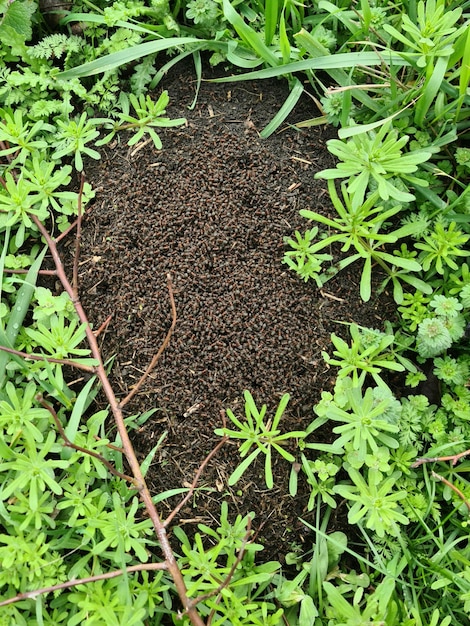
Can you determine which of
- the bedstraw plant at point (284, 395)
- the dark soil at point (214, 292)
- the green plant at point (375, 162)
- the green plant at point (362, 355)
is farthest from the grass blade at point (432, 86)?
the green plant at point (362, 355)

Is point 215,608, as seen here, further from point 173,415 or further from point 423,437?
point 423,437

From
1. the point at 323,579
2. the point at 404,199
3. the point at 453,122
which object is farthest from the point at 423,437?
the point at 453,122

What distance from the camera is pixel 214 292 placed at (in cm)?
223

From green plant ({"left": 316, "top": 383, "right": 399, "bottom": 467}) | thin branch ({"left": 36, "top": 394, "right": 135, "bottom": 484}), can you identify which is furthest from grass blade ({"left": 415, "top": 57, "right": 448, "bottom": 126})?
thin branch ({"left": 36, "top": 394, "right": 135, "bottom": 484})

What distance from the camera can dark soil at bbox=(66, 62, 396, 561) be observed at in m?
2.19

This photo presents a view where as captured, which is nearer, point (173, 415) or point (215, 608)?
point (215, 608)

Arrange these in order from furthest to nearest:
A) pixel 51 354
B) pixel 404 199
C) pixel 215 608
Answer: pixel 51 354 < pixel 404 199 < pixel 215 608

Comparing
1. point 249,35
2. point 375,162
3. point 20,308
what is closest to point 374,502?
point 375,162

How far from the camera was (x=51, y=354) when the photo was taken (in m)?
2.24

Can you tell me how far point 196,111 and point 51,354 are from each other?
3.53 ft

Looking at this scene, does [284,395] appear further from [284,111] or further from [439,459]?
[284,111]

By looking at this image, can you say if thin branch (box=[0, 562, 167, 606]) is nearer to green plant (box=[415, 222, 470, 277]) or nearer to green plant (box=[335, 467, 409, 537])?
green plant (box=[335, 467, 409, 537])

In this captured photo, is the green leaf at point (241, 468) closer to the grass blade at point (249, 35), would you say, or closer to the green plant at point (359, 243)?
the green plant at point (359, 243)

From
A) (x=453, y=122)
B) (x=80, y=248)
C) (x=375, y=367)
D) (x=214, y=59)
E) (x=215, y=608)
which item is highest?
(x=214, y=59)
